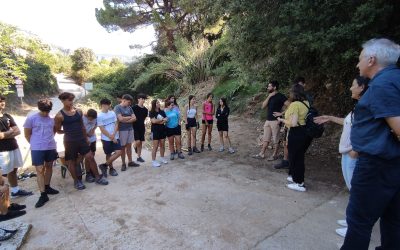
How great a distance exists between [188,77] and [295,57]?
972cm

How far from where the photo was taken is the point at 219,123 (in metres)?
7.61

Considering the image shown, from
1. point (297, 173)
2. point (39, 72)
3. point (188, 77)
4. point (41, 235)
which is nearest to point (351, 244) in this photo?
point (297, 173)

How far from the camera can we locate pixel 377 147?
2225mm

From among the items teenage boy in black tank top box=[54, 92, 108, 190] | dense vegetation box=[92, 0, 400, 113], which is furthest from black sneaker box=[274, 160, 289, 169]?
teenage boy in black tank top box=[54, 92, 108, 190]

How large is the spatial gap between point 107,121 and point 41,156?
4.54 feet

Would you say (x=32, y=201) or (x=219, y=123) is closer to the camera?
(x=32, y=201)

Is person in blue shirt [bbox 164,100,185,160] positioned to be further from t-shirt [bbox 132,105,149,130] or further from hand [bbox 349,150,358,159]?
hand [bbox 349,150,358,159]

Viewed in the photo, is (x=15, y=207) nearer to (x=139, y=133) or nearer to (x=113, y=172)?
(x=113, y=172)

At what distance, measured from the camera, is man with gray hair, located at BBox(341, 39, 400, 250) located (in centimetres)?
216

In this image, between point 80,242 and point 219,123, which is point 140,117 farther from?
point 80,242

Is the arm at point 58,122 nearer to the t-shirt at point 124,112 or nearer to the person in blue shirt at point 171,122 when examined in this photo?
the t-shirt at point 124,112

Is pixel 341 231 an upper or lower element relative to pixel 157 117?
lower

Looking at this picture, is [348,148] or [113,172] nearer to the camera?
[348,148]

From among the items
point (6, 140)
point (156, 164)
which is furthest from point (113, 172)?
point (6, 140)
